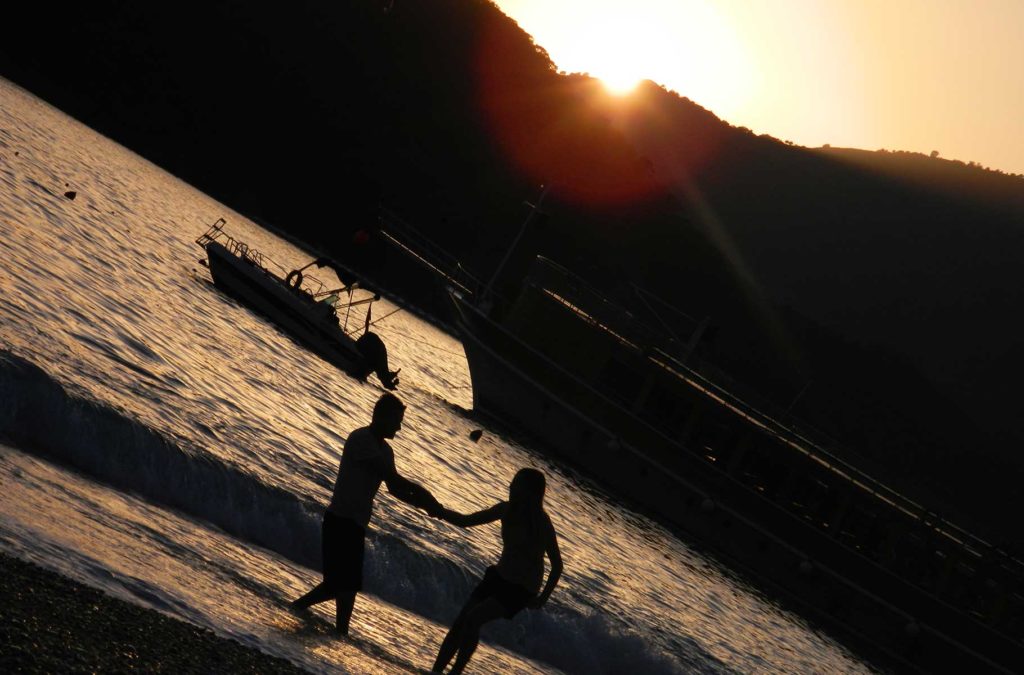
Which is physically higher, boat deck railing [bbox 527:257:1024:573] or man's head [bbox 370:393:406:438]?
boat deck railing [bbox 527:257:1024:573]

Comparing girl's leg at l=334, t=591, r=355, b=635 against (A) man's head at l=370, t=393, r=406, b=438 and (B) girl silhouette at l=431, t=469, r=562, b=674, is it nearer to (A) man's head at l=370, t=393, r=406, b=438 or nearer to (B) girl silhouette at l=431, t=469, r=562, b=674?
(B) girl silhouette at l=431, t=469, r=562, b=674

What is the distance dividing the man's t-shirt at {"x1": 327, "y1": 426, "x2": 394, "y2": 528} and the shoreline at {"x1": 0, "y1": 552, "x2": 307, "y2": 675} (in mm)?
2001

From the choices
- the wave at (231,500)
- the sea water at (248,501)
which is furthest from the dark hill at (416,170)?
the wave at (231,500)

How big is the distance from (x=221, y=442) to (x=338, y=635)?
6.95 m

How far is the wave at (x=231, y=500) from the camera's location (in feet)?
45.0

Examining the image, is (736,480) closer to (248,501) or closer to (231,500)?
(248,501)

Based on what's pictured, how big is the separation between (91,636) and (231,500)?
7055 millimetres

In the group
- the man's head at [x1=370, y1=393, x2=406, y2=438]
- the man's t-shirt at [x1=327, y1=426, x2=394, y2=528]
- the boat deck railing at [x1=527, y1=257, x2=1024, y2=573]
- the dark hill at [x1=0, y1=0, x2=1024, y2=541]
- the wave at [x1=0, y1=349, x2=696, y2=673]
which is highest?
the dark hill at [x1=0, y1=0, x2=1024, y2=541]

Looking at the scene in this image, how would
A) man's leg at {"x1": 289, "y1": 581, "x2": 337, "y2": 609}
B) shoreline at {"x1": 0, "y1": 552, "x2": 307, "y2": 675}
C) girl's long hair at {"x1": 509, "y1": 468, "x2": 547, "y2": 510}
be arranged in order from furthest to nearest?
man's leg at {"x1": 289, "y1": 581, "x2": 337, "y2": 609}
girl's long hair at {"x1": 509, "y1": 468, "x2": 547, "y2": 510}
shoreline at {"x1": 0, "y1": 552, "x2": 307, "y2": 675}

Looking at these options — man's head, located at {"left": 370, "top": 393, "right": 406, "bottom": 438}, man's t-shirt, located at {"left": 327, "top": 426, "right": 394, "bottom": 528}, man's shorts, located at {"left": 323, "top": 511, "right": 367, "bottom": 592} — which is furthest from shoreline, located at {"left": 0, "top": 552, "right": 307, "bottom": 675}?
man's head, located at {"left": 370, "top": 393, "right": 406, "bottom": 438}

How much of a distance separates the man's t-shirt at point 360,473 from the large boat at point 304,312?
30.0m

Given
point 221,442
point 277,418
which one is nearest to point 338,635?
point 221,442

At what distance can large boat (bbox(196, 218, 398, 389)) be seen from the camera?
42344 mm

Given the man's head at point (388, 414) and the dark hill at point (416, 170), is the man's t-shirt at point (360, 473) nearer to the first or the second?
the man's head at point (388, 414)
